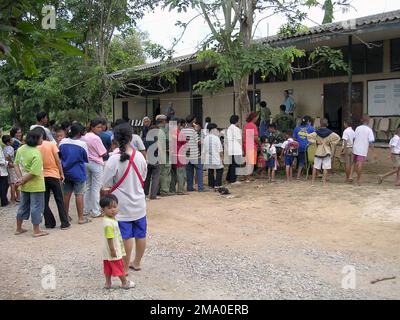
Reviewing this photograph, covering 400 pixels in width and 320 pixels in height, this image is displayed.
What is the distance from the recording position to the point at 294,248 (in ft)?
18.6

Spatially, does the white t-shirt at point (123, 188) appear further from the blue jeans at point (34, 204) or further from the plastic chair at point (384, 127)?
the plastic chair at point (384, 127)

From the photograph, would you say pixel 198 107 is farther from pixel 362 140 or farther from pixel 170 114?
pixel 362 140

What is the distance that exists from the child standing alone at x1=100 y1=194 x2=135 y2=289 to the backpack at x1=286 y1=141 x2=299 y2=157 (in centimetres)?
640

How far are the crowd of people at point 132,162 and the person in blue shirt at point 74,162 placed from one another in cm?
2

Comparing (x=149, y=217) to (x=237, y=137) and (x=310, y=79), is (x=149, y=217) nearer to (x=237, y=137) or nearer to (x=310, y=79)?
(x=237, y=137)

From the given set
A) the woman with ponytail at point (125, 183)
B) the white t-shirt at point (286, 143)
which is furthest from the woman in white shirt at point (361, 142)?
the woman with ponytail at point (125, 183)

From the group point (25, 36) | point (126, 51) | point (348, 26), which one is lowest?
point (25, 36)

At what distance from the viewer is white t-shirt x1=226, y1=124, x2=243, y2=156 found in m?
9.91

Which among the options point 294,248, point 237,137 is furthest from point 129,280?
point 237,137

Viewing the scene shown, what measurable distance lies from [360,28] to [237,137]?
3.68m

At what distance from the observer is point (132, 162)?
180 inches

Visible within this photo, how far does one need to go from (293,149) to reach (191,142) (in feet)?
7.68

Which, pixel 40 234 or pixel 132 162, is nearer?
pixel 132 162

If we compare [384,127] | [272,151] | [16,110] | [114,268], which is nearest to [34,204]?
[114,268]
